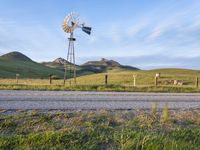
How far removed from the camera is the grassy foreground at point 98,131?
7.62 m

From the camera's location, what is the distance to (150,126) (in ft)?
30.9

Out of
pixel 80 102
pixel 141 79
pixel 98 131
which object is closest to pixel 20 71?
pixel 141 79

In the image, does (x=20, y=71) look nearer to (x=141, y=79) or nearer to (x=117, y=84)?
(x=141, y=79)

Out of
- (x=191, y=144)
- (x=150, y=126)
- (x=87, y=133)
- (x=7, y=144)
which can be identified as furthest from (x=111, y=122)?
(x=7, y=144)

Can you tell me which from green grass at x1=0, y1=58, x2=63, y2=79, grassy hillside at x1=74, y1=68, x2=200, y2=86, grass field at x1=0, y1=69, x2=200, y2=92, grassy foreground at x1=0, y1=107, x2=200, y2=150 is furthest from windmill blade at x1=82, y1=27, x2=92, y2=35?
green grass at x1=0, y1=58, x2=63, y2=79

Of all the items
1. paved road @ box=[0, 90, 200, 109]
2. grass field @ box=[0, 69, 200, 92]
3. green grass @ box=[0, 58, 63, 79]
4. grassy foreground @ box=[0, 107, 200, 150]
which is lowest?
grassy foreground @ box=[0, 107, 200, 150]

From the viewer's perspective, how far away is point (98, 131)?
8492 mm

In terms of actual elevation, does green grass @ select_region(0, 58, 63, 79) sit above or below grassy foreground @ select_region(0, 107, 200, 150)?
above

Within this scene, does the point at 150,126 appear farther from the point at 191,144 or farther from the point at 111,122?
the point at 191,144

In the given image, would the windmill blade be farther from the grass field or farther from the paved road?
the paved road

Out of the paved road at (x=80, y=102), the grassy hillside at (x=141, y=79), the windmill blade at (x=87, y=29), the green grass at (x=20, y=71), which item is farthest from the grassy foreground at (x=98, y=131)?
the green grass at (x=20, y=71)

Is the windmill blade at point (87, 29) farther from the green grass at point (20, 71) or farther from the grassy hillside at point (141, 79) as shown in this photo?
the green grass at point (20, 71)

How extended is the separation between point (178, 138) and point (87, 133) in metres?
1.81

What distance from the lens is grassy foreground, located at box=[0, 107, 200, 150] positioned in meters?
7.62
